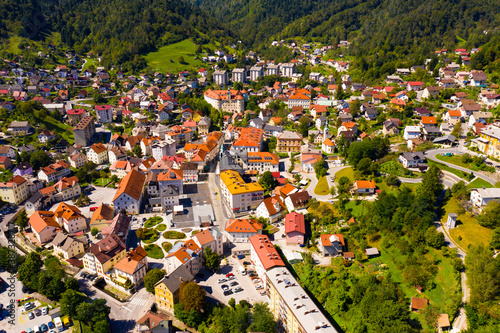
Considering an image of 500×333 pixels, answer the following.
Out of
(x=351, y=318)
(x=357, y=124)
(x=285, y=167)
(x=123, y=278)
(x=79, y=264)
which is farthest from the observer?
(x=357, y=124)

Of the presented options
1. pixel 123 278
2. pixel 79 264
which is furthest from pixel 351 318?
pixel 79 264

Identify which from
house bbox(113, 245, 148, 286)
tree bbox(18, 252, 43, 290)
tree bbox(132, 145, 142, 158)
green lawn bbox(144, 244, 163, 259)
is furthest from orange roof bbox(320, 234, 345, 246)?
tree bbox(132, 145, 142, 158)

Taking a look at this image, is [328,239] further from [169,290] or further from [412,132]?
[412,132]

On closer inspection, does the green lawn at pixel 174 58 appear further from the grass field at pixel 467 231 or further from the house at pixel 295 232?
the grass field at pixel 467 231

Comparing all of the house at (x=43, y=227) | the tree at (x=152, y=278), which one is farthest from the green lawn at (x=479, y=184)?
the house at (x=43, y=227)

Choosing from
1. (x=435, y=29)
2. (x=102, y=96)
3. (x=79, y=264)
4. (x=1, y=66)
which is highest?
(x=435, y=29)

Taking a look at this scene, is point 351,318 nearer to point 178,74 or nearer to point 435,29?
point 178,74
